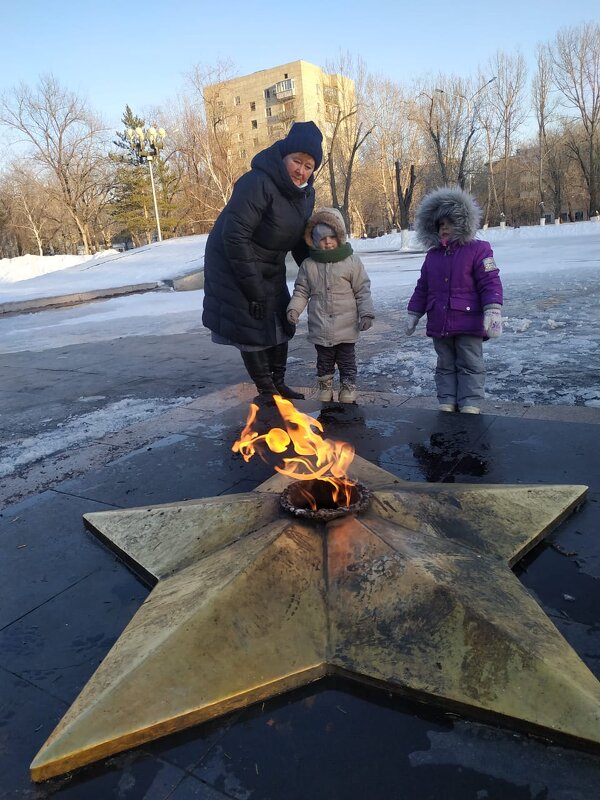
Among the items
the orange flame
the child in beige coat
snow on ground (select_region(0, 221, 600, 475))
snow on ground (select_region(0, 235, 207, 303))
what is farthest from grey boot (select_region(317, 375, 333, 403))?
snow on ground (select_region(0, 235, 207, 303))

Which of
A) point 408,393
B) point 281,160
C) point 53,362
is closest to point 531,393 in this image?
point 408,393

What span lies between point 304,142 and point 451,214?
1066 mm

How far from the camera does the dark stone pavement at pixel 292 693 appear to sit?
127 cm

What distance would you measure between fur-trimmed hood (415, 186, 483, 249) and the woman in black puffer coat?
81cm

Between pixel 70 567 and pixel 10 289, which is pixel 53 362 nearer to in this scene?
pixel 70 567

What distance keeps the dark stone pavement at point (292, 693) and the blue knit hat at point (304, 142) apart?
1746 mm

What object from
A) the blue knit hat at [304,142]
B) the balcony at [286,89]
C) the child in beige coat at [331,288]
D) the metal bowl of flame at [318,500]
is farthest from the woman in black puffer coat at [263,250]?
the balcony at [286,89]

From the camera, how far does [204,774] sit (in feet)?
4.29

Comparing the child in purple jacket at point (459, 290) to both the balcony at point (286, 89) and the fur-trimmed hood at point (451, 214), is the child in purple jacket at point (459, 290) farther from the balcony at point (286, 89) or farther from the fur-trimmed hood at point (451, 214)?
the balcony at point (286, 89)

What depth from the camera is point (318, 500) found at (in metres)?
2.19

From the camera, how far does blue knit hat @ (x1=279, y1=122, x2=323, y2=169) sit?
351 cm

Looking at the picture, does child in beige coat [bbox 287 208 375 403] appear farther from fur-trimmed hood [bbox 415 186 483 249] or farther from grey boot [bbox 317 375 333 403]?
fur-trimmed hood [bbox 415 186 483 249]

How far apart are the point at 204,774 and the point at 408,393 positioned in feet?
12.4

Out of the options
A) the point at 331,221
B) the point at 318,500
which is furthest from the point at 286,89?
the point at 318,500
